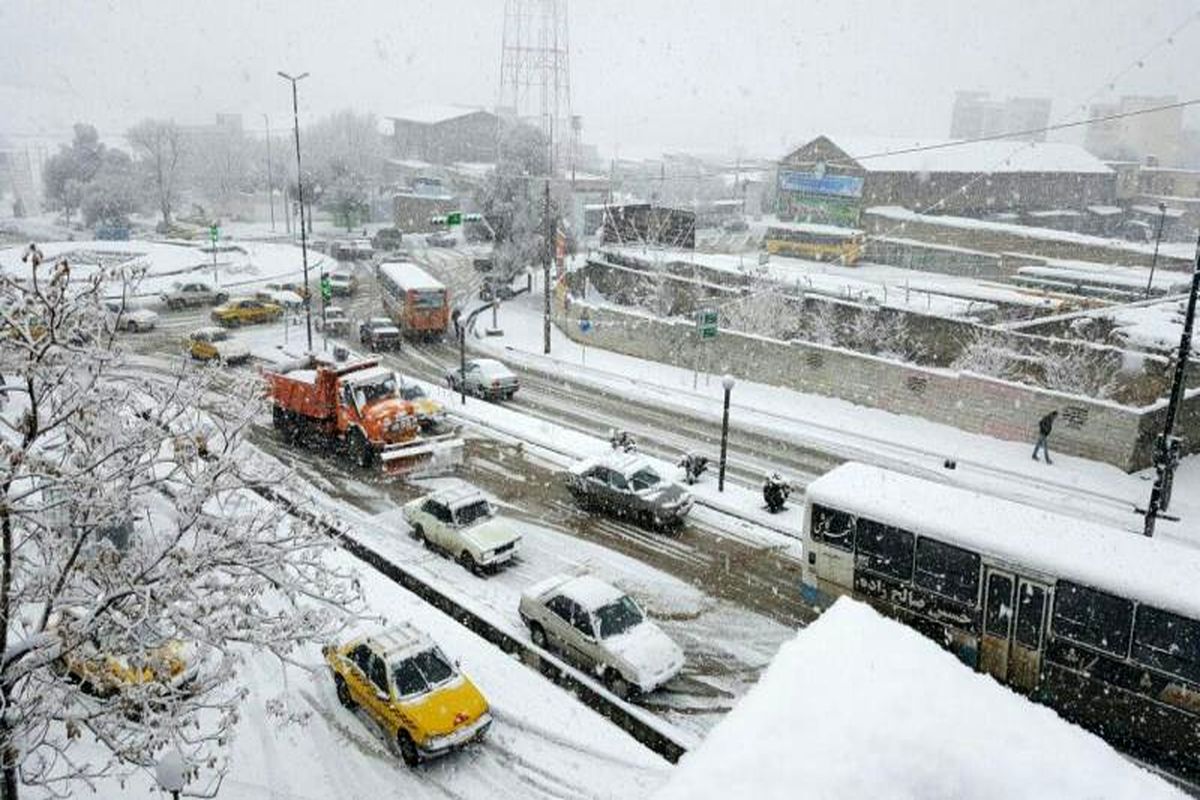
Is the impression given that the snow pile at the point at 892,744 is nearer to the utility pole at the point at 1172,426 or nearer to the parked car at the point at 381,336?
the utility pole at the point at 1172,426

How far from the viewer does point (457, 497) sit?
61.8ft

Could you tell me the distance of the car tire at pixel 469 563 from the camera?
17.8 metres

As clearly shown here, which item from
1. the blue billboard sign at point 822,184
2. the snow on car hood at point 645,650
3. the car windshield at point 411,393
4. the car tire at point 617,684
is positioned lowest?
the car tire at point 617,684

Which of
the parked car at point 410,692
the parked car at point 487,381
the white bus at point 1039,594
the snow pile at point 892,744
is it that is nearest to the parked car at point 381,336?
the parked car at point 487,381

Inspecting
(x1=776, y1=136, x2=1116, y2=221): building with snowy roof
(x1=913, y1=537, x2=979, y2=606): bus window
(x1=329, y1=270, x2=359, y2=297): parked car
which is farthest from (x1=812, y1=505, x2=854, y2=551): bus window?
(x1=776, y1=136, x2=1116, y2=221): building with snowy roof

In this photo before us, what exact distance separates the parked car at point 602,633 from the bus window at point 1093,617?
585cm

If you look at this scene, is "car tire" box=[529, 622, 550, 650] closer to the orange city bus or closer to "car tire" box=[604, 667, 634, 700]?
"car tire" box=[604, 667, 634, 700]

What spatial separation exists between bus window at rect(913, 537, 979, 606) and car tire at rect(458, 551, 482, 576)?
8.87 metres

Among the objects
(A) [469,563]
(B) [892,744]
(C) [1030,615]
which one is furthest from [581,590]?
(B) [892,744]

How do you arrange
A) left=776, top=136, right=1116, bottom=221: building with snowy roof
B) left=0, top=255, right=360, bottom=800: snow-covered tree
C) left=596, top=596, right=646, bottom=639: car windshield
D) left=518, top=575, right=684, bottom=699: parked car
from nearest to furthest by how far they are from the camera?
left=0, top=255, right=360, bottom=800: snow-covered tree
left=518, top=575, right=684, bottom=699: parked car
left=596, top=596, right=646, bottom=639: car windshield
left=776, top=136, right=1116, bottom=221: building with snowy roof

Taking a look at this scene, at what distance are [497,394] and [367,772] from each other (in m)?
19.3

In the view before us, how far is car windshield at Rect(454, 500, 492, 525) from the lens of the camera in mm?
18500

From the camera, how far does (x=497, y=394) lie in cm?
3061

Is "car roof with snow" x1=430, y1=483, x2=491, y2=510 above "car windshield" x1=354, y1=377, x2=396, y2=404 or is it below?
below
